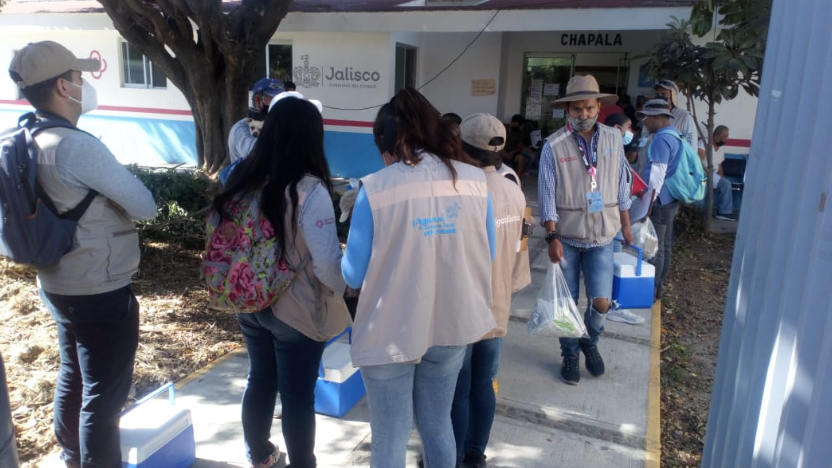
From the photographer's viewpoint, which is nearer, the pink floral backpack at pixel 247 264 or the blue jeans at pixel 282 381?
the pink floral backpack at pixel 247 264

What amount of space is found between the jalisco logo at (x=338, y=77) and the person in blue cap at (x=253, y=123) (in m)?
7.51

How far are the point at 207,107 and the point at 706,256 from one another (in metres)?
6.64

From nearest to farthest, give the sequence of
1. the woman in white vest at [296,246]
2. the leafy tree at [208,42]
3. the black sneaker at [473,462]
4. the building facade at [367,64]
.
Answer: the woman in white vest at [296,246]
the black sneaker at [473,462]
the leafy tree at [208,42]
the building facade at [367,64]

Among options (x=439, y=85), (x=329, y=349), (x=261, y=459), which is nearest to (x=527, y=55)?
(x=439, y=85)

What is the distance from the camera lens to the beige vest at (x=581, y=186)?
3.75 meters

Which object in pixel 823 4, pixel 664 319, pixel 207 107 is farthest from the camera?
pixel 207 107

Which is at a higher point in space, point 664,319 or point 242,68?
point 242,68

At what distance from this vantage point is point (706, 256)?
7.51 meters

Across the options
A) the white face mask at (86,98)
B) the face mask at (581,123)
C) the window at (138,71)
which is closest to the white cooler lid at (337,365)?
the white face mask at (86,98)

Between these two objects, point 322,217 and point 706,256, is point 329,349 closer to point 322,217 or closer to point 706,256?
→ point 322,217

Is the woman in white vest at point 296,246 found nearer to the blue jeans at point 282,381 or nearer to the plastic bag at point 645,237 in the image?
the blue jeans at point 282,381

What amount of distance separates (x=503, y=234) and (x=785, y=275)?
121 centimetres

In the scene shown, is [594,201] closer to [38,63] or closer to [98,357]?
[98,357]

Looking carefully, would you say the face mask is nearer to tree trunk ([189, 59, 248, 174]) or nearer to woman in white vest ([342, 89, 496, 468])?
woman in white vest ([342, 89, 496, 468])
